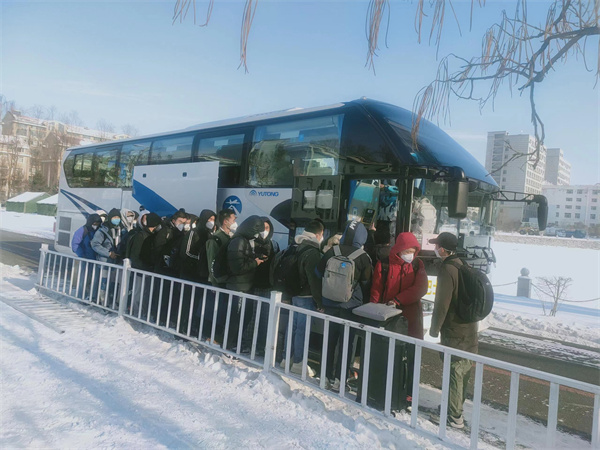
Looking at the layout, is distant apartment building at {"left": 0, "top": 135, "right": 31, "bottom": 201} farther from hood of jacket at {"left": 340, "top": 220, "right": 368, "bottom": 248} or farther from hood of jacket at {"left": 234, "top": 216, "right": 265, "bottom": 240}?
hood of jacket at {"left": 340, "top": 220, "right": 368, "bottom": 248}

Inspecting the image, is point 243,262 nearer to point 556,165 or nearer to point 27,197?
point 556,165

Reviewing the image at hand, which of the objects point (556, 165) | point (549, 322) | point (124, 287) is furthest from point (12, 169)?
point (556, 165)

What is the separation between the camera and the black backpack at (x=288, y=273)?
4914 millimetres

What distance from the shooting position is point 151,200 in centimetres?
968

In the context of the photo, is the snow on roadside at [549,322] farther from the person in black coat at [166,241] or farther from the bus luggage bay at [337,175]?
the person in black coat at [166,241]

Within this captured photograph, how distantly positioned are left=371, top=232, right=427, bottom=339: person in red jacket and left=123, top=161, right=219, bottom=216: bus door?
4453 mm

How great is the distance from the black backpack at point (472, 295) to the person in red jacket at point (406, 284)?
373 mm

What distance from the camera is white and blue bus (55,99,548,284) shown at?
18.8 ft

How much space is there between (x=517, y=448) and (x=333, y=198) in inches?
149

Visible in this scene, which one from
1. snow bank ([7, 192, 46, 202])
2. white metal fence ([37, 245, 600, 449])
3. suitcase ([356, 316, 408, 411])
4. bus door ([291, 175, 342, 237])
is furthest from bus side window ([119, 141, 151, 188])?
snow bank ([7, 192, 46, 202])

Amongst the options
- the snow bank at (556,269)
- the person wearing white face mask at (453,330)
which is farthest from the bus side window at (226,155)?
the snow bank at (556,269)

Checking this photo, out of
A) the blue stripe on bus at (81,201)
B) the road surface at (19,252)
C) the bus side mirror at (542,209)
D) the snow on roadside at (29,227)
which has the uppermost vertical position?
the bus side mirror at (542,209)

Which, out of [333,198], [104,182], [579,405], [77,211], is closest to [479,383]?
[579,405]

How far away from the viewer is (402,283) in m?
4.31
